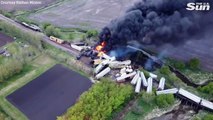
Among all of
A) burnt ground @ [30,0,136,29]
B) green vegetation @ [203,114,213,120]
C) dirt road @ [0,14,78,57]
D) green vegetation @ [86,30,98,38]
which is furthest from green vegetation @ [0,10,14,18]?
green vegetation @ [203,114,213,120]

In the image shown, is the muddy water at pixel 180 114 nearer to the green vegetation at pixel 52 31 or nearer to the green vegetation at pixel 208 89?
the green vegetation at pixel 208 89

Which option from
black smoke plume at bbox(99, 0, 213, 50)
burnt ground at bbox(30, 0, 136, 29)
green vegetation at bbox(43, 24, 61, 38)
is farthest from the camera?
burnt ground at bbox(30, 0, 136, 29)

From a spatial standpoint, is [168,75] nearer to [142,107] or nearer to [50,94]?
[142,107]

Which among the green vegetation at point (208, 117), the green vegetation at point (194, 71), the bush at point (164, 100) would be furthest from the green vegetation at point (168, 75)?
the green vegetation at point (208, 117)

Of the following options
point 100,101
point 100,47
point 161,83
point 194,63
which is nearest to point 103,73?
point 100,47

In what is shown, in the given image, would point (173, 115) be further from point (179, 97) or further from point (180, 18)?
point (180, 18)

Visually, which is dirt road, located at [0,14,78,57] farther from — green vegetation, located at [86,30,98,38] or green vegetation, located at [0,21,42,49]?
green vegetation, located at [86,30,98,38]
